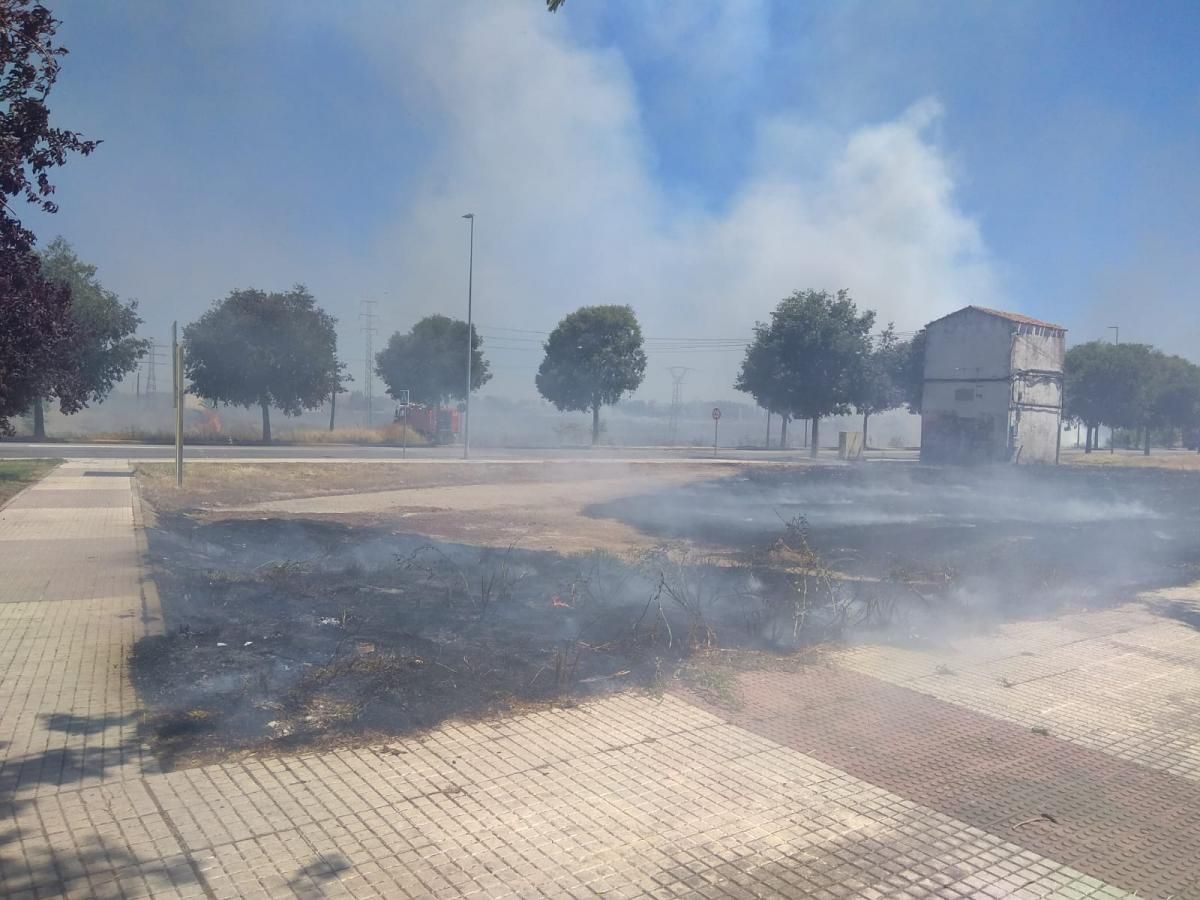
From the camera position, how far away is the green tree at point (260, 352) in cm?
3706

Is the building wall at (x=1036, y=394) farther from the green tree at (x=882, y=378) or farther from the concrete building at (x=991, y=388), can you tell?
the green tree at (x=882, y=378)

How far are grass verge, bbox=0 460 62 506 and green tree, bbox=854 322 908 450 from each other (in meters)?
29.7

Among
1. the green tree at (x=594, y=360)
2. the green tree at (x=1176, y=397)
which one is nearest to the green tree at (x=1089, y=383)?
the green tree at (x=1176, y=397)

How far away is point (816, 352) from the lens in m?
37.9

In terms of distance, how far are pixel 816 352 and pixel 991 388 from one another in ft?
31.3

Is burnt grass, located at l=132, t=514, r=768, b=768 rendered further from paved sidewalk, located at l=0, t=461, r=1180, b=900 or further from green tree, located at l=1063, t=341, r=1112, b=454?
green tree, located at l=1063, t=341, r=1112, b=454

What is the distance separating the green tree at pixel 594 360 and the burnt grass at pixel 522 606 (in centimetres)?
3117

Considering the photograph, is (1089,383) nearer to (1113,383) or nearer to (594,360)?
(1113,383)

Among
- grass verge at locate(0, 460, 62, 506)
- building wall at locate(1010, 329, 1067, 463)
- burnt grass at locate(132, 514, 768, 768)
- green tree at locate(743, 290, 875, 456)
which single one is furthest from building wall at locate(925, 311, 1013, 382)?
grass verge at locate(0, 460, 62, 506)

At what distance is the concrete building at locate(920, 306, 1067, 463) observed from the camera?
95.5ft

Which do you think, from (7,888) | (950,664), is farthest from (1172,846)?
(7,888)

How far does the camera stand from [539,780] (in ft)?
15.1

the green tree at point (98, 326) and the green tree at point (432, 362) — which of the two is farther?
the green tree at point (432, 362)

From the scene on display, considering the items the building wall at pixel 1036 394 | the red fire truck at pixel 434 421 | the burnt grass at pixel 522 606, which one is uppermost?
the building wall at pixel 1036 394
